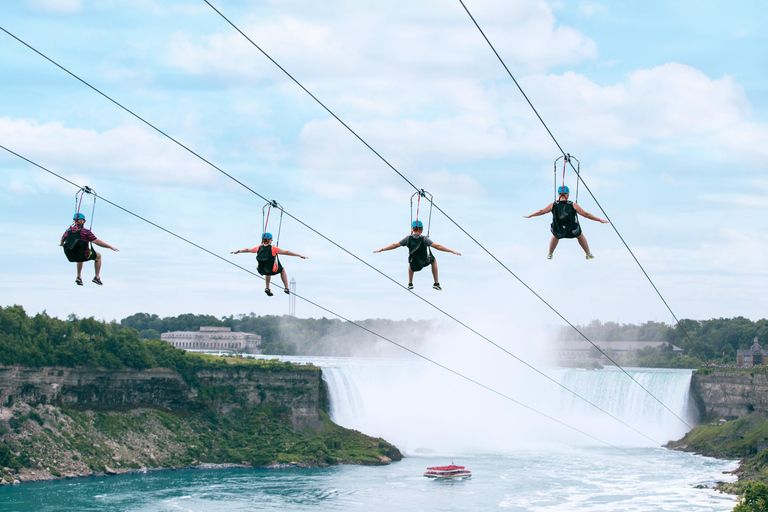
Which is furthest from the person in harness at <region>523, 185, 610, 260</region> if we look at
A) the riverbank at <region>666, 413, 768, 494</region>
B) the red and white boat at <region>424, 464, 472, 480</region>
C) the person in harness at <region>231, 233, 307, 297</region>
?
the riverbank at <region>666, 413, 768, 494</region>

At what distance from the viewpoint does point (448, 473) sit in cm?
7331

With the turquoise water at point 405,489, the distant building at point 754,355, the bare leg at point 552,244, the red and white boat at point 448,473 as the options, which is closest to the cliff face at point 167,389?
the turquoise water at point 405,489

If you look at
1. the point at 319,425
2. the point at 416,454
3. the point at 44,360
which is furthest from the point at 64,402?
the point at 416,454

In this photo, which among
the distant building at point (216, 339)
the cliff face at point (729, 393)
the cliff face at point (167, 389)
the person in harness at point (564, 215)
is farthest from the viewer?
the distant building at point (216, 339)

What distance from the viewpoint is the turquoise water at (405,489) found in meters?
61.0

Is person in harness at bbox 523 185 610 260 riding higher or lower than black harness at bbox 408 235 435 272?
higher

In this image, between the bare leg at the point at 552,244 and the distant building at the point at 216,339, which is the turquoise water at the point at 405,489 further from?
the distant building at the point at 216,339

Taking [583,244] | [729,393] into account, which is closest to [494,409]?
[729,393]

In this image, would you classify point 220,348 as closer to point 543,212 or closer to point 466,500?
point 466,500

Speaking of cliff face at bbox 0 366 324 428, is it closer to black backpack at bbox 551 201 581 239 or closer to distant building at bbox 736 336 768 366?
black backpack at bbox 551 201 581 239

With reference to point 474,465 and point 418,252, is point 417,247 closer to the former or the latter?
point 418,252

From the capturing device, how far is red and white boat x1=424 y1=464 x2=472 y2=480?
73125 millimetres

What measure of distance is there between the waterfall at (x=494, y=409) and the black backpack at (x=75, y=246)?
72.7m

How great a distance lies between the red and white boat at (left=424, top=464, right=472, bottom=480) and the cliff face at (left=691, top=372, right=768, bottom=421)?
33.9 meters
